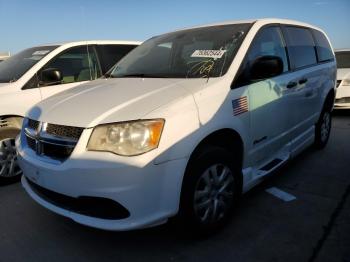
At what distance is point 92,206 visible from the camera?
2.58 meters

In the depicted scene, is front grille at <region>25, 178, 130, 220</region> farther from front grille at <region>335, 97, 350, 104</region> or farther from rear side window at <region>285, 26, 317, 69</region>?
front grille at <region>335, 97, 350, 104</region>

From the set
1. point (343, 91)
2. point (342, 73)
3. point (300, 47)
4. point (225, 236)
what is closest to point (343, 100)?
point (343, 91)

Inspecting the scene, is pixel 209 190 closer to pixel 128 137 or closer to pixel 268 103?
pixel 128 137

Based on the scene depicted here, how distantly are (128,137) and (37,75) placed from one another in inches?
104

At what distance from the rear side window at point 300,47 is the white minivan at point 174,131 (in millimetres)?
34

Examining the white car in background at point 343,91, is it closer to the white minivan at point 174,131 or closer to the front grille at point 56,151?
the white minivan at point 174,131

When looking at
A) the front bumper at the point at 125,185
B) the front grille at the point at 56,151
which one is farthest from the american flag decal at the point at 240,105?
the front grille at the point at 56,151

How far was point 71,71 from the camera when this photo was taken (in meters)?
4.99

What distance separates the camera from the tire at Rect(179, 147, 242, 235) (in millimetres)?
2598

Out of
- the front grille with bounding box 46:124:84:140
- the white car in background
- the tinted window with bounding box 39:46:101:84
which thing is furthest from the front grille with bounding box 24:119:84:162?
the white car in background

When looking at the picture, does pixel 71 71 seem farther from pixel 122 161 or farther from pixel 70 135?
pixel 122 161

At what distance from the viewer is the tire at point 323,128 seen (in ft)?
16.5

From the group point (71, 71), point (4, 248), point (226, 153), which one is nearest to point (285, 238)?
point (226, 153)

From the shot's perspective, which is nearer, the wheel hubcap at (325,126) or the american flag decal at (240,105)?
the american flag decal at (240,105)
